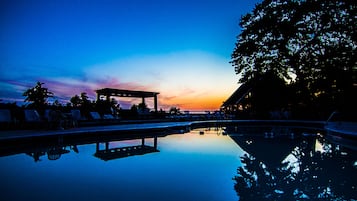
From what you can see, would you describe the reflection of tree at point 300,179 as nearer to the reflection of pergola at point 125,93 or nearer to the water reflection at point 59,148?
the water reflection at point 59,148

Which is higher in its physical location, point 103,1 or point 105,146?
point 103,1

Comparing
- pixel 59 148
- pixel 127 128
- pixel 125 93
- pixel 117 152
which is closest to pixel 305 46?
pixel 127 128

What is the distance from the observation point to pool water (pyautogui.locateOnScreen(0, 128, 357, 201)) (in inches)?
118

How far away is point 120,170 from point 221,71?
11.7m

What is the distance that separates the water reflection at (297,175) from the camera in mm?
3047

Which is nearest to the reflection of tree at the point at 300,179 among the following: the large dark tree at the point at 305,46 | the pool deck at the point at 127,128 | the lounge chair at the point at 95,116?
the pool deck at the point at 127,128

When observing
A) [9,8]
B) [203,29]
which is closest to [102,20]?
[9,8]

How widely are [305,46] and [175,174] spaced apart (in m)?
12.0

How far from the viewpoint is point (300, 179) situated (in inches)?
147

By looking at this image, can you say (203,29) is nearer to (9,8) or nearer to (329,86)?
(329,86)

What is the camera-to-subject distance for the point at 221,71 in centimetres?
1489

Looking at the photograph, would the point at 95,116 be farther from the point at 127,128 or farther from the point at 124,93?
the point at 127,128

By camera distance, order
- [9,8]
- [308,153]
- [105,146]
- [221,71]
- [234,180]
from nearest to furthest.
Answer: [234,180]
[308,153]
[105,146]
[9,8]
[221,71]

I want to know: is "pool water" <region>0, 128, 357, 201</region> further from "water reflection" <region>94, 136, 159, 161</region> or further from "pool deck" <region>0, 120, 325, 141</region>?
"pool deck" <region>0, 120, 325, 141</region>
